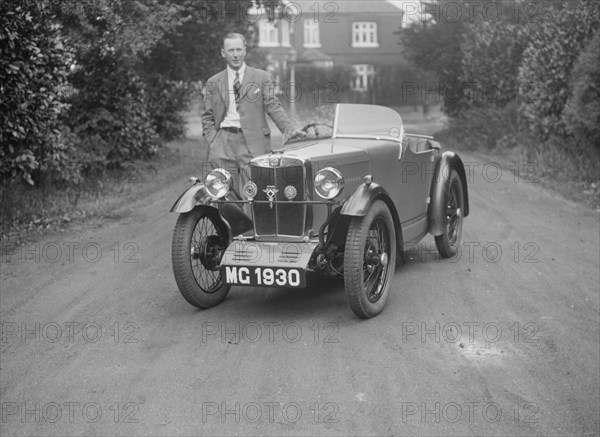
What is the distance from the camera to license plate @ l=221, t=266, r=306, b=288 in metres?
6.30

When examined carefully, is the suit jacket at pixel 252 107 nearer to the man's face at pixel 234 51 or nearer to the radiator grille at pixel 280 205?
the man's face at pixel 234 51

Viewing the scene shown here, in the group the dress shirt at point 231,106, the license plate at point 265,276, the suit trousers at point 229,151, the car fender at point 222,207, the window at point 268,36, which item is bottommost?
the window at point 268,36

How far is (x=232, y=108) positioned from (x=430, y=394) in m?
3.89

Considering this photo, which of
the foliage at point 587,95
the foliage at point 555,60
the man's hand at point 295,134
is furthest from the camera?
the foliage at point 555,60

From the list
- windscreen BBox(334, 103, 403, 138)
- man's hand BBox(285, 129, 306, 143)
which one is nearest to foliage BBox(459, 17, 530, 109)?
windscreen BBox(334, 103, 403, 138)

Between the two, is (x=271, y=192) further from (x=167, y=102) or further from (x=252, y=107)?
(x=167, y=102)

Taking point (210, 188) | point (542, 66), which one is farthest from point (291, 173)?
point (542, 66)

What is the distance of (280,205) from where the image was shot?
6809mm

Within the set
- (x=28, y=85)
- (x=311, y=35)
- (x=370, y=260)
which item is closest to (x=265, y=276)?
(x=370, y=260)

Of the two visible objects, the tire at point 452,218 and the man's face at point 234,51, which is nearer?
the man's face at point 234,51

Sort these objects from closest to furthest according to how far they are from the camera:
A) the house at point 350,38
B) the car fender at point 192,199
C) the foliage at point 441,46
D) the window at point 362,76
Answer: the car fender at point 192,199 < the foliage at point 441,46 < the window at point 362,76 < the house at point 350,38

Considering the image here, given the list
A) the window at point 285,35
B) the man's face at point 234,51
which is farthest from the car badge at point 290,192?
the window at point 285,35

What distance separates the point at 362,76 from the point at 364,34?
3.94 m

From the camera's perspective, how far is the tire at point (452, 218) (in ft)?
28.0
